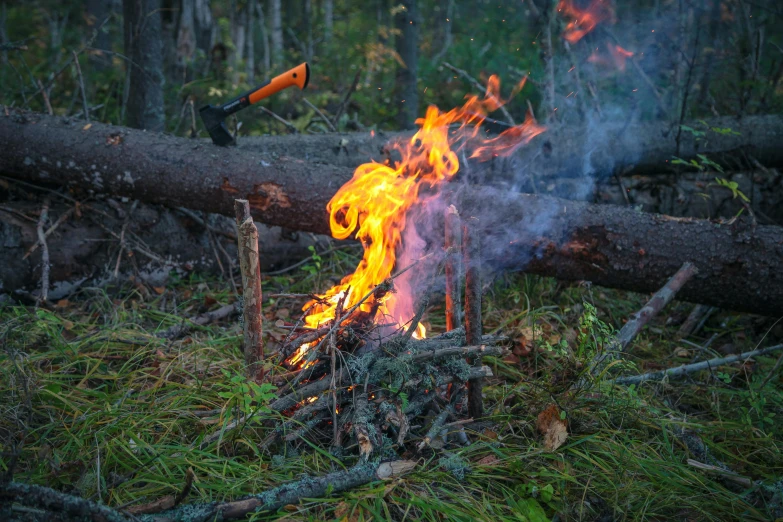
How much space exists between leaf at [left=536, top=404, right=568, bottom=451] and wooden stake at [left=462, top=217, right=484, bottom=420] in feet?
0.99

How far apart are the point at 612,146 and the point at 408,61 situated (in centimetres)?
345

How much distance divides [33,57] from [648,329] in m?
16.2

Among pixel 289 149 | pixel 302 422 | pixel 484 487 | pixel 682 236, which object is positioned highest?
pixel 289 149

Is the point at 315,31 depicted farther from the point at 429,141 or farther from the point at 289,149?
the point at 429,141

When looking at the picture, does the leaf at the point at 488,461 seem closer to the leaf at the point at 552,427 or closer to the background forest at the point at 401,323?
the background forest at the point at 401,323

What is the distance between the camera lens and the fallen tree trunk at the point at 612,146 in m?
5.46

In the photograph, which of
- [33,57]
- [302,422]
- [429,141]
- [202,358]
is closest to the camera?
[302,422]

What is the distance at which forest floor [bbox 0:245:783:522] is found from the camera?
233cm

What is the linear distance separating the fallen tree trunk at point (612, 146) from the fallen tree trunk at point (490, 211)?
1246 mm

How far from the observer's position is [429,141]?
162 inches

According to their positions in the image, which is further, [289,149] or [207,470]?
[289,149]

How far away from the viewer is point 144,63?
5.72 metres

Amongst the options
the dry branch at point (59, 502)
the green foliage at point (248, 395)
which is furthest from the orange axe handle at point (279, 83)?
the dry branch at point (59, 502)

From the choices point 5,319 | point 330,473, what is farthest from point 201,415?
point 5,319
